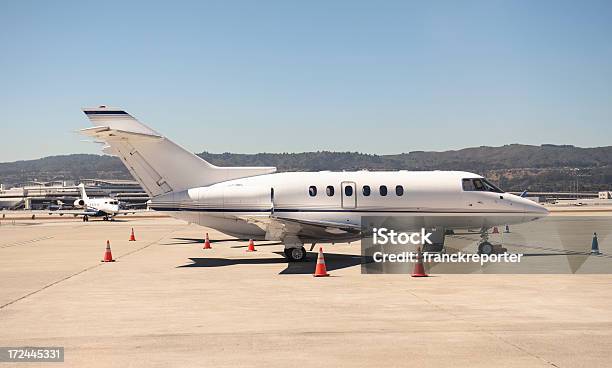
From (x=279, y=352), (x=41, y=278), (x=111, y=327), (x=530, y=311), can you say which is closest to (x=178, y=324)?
(x=111, y=327)

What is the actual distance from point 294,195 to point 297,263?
2476 millimetres

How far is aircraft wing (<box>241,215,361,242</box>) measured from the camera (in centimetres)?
1963

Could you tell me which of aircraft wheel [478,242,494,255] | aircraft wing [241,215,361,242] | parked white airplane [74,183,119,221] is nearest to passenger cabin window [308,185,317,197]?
aircraft wing [241,215,361,242]

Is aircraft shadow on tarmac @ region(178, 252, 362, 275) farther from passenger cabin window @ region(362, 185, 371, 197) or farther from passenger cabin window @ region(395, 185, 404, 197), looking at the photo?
passenger cabin window @ region(395, 185, 404, 197)

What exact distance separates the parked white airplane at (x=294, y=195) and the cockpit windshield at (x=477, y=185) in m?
0.03

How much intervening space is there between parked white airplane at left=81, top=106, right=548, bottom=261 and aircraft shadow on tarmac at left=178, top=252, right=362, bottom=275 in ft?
2.88

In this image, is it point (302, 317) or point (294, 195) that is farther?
point (294, 195)

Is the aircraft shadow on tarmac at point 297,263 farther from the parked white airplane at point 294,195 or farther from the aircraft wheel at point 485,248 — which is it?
the aircraft wheel at point 485,248

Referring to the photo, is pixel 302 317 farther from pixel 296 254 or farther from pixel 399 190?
pixel 399 190

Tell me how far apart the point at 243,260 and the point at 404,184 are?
6135 millimetres

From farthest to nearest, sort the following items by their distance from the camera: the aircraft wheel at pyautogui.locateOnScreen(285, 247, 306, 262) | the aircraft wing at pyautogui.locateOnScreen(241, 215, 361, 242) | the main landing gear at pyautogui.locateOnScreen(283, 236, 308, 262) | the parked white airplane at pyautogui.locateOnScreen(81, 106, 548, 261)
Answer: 1. the parked white airplane at pyautogui.locateOnScreen(81, 106, 548, 261)
2. the aircraft wheel at pyautogui.locateOnScreen(285, 247, 306, 262)
3. the main landing gear at pyautogui.locateOnScreen(283, 236, 308, 262)
4. the aircraft wing at pyautogui.locateOnScreen(241, 215, 361, 242)

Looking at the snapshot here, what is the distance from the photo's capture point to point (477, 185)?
2247 centimetres

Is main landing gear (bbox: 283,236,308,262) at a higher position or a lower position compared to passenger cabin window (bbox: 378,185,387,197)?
lower

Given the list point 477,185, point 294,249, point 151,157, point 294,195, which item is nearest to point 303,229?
point 294,249
